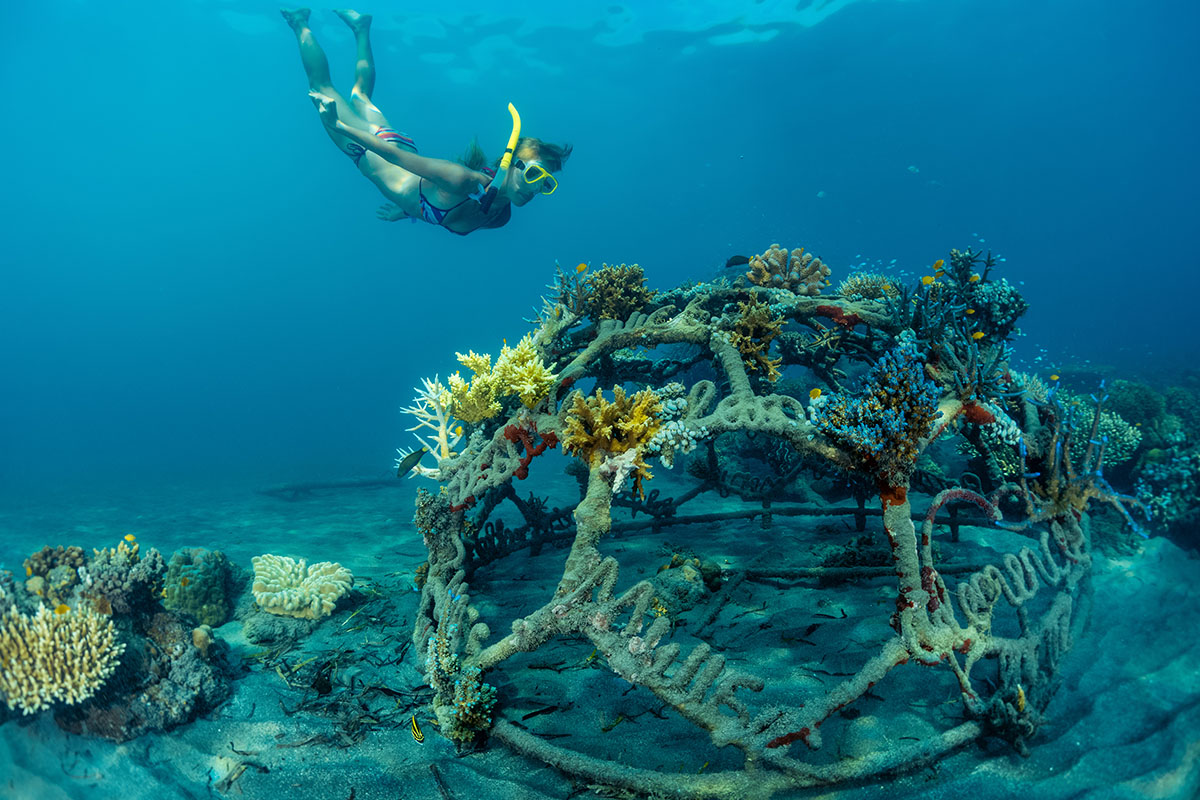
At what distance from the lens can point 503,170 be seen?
772 centimetres

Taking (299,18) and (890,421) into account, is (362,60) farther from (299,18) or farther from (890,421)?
(890,421)

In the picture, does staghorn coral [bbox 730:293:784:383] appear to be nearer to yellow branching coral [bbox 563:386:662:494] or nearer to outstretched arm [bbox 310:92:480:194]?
yellow branching coral [bbox 563:386:662:494]

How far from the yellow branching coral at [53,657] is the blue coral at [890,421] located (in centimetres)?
686

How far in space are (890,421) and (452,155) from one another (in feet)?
44.2

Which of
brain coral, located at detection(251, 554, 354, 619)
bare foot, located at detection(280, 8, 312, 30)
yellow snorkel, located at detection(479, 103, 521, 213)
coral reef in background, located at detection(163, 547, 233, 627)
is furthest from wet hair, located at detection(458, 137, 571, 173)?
coral reef in background, located at detection(163, 547, 233, 627)

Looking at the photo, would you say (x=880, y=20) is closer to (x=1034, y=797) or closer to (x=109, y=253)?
(x=1034, y=797)

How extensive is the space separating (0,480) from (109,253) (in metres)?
163

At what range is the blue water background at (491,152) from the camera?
5784cm

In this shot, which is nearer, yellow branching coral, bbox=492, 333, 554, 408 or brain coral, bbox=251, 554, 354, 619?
yellow branching coral, bbox=492, 333, 554, 408

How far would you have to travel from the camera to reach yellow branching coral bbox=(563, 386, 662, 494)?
15.6 ft

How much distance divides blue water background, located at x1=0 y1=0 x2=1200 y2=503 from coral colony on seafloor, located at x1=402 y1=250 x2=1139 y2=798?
14.5m

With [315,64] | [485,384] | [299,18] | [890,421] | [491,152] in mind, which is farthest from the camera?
[491,152]

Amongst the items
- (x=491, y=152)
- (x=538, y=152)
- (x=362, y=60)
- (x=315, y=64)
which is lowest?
(x=538, y=152)

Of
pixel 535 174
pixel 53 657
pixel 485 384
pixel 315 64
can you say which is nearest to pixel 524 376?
pixel 485 384
